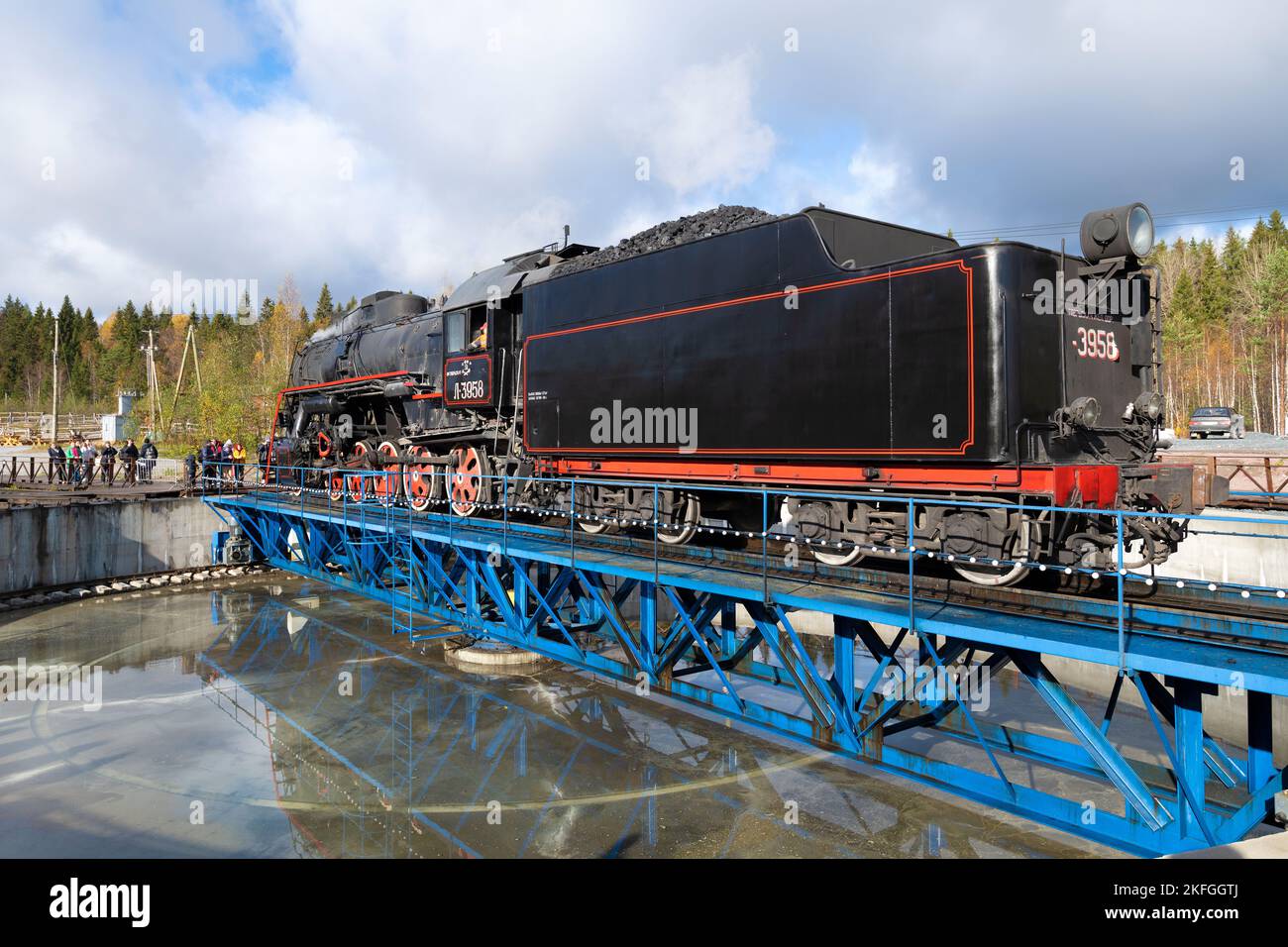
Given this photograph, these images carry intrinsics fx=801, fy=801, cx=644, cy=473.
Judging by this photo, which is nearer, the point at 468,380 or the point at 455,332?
the point at 468,380

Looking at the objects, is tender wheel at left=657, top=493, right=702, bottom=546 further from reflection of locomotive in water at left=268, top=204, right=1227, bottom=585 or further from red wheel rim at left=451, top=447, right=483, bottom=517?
red wheel rim at left=451, top=447, right=483, bottom=517

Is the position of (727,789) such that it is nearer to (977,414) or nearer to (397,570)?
(977,414)

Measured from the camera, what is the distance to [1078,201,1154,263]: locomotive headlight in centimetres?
743

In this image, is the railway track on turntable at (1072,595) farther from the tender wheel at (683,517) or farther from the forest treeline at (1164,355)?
the forest treeline at (1164,355)

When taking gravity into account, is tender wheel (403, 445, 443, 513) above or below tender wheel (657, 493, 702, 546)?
above

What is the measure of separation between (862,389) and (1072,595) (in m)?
2.66

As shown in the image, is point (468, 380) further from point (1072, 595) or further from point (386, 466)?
point (1072, 595)

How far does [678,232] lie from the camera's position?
10.5 m

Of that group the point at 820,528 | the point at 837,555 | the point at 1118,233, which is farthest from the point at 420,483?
the point at 1118,233

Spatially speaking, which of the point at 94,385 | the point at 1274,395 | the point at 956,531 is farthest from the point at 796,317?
the point at 94,385

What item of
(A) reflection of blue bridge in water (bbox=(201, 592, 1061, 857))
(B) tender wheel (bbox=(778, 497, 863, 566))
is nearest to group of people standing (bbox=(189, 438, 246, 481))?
(A) reflection of blue bridge in water (bbox=(201, 592, 1061, 857))

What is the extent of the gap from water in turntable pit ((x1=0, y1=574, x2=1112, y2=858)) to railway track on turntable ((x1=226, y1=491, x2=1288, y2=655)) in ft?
9.52

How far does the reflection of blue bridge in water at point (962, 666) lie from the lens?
520cm
